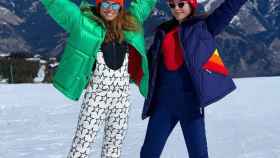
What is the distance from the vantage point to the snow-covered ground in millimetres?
6691

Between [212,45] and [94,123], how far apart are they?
1.12 meters

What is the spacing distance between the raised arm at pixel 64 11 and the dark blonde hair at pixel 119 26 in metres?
0.23

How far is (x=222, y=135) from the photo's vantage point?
26.7 ft

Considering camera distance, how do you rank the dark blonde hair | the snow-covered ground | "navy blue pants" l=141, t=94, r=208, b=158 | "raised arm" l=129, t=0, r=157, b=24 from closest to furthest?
the dark blonde hair < "navy blue pants" l=141, t=94, r=208, b=158 < "raised arm" l=129, t=0, r=157, b=24 < the snow-covered ground

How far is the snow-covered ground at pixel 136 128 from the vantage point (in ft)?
22.0

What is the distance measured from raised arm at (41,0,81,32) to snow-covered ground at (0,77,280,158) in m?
2.84

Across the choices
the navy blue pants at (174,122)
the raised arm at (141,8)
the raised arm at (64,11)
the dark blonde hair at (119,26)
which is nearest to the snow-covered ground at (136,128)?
the navy blue pants at (174,122)

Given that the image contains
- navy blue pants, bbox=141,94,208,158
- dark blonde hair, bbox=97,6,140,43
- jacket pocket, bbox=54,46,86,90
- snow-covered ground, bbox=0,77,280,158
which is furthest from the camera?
snow-covered ground, bbox=0,77,280,158

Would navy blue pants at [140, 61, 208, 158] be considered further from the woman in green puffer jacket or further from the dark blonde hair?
the dark blonde hair

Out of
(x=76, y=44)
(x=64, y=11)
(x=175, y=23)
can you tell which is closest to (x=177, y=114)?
(x=175, y=23)

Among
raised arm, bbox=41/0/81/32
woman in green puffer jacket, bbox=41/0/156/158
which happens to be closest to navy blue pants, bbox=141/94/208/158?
woman in green puffer jacket, bbox=41/0/156/158

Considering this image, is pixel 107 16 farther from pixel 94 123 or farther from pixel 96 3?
pixel 94 123

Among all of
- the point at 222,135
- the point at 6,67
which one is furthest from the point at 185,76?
the point at 6,67

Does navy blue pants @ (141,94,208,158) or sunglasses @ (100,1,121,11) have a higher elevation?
sunglasses @ (100,1,121,11)
